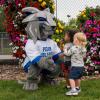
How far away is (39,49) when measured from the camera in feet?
25.8

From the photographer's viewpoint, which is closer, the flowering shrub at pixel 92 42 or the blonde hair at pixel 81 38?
the blonde hair at pixel 81 38

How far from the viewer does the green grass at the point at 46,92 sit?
24.1 ft

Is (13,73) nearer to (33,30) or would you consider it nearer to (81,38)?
(33,30)

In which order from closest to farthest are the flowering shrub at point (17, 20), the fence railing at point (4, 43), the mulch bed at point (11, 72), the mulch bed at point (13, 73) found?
1. the mulch bed at point (13, 73)
2. the mulch bed at point (11, 72)
3. the flowering shrub at point (17, 20)
4. the fence railing at point (4, 43)

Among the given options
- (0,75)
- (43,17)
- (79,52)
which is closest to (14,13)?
(0,75)

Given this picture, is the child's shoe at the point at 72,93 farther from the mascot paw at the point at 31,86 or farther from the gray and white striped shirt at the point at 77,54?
the mascot paw at the point at 31,86

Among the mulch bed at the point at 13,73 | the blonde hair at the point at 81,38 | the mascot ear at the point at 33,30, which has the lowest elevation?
the mulch bed at the point at 13,73

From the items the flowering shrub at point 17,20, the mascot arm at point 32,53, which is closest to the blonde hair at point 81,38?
the mascot arm at point 32,53

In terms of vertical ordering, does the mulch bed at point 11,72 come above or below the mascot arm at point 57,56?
below

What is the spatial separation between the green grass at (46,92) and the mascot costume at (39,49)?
23cm

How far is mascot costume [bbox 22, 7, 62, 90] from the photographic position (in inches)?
305

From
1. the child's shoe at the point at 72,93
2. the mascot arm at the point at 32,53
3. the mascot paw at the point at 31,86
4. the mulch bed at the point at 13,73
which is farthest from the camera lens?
the mulch bed at the point at 13,73

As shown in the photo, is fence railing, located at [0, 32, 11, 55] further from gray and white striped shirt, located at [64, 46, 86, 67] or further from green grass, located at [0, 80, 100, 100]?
gray and white striped shirt, located at [64, 46, 86, 67]

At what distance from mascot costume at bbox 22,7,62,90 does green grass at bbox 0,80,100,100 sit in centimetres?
23
